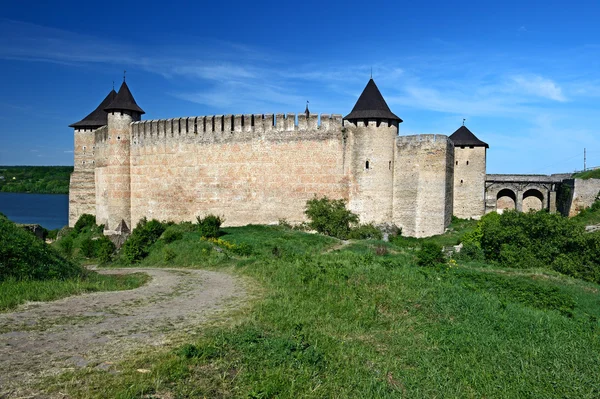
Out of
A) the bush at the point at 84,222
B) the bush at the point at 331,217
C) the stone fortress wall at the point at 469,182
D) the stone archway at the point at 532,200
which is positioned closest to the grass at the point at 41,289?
the bush at the point at 331,217

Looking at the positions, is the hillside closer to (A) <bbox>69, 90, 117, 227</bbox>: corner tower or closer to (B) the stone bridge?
(A) <bbox>69, 90, 117, 227</bbox>: corner tower

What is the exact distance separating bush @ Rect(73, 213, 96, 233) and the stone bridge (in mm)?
20045

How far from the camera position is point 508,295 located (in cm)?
836

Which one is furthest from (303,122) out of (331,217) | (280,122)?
(331,217)

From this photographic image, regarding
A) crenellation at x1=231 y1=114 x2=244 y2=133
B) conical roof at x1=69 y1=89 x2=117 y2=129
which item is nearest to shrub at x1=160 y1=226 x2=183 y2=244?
crenellation at x1=231 y1=114 x2=244 y2=133

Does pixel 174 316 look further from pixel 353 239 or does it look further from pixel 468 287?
pixel 353 239

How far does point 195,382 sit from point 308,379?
3.32 ft

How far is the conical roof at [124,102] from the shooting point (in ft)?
68.6

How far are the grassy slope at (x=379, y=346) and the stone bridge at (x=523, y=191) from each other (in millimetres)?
17727

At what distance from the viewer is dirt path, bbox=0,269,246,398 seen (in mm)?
3973

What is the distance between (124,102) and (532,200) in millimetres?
21614

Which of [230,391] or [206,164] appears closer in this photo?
[230,391]

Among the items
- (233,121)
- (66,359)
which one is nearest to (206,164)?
(233,121)

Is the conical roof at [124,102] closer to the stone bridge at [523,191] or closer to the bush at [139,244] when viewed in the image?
the bush at [139,244]
